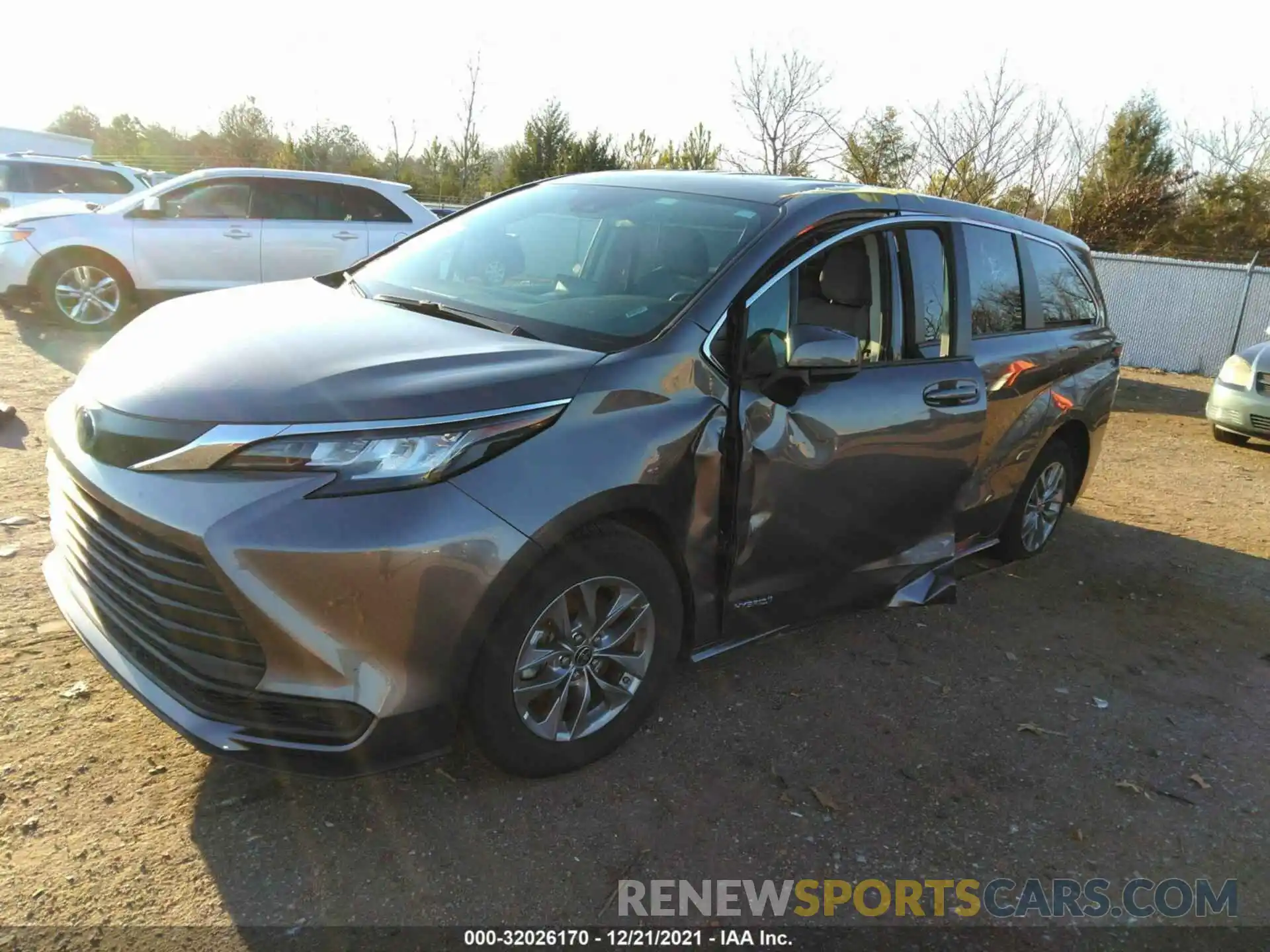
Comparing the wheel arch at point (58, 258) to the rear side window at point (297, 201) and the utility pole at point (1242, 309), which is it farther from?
the utility pole at point (1242, 309)

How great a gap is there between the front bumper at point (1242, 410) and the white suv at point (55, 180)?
1363 cm

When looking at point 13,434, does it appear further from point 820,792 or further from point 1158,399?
point 1158,399

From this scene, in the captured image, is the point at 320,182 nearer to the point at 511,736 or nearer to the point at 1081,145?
the point at 511,736

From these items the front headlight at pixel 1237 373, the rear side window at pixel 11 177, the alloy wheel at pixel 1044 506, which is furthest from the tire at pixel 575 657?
the rear side window at pixel 11 177

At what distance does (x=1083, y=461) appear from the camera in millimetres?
5539

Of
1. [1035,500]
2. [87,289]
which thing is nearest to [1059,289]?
[1035,500]

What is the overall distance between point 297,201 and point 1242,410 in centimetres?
1017

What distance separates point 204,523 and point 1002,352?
3.52 meters

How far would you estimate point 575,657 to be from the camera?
287 centimetres

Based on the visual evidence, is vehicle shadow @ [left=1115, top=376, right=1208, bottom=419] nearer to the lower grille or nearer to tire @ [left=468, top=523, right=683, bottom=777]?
tire @ [left=468, top=523, right=683, bottom=777]

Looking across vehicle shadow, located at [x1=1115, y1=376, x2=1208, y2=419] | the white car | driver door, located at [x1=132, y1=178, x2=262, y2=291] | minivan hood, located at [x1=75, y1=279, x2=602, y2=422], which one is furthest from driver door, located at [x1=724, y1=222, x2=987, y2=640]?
vehicle shadow, located at [x1=1115, y1=376, x2=1208, y2=419]

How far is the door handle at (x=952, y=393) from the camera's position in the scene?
3.85m

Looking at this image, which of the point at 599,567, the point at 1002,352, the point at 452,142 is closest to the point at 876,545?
the point at 1002,352

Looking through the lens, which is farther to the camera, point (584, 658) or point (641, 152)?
point (641, 152)
